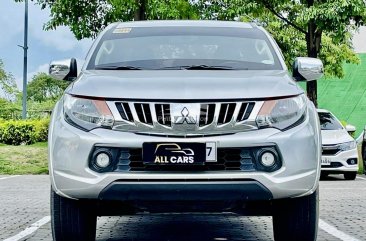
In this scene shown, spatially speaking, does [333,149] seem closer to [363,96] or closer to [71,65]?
[71,65]

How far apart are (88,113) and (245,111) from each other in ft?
3.43

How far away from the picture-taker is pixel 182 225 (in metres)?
7.90

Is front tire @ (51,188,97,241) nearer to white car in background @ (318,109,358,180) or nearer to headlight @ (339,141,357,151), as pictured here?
white car in background @ (318,109,358,180)

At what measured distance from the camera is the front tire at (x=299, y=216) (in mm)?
5637

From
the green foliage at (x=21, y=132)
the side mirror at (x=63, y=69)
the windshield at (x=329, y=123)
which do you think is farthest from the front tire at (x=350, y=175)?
the green foliage at (x=21, y=132)

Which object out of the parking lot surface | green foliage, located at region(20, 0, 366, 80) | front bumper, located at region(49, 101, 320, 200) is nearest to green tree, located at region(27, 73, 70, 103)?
green foliage, located at region(20, 0, 366, 80)

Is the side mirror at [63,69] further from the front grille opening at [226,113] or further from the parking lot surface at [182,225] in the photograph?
the front grille opening at [226,113]

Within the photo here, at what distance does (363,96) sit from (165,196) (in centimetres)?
4238

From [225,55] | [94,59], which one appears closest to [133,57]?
[94,59]

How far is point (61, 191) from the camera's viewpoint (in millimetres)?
5312

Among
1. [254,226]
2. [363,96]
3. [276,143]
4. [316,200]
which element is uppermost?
[276,143]

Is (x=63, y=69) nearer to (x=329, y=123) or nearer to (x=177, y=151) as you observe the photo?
(x=177, y=151)

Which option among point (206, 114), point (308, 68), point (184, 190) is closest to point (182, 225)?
point (308, 68)

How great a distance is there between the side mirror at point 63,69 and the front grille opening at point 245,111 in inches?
72.6
